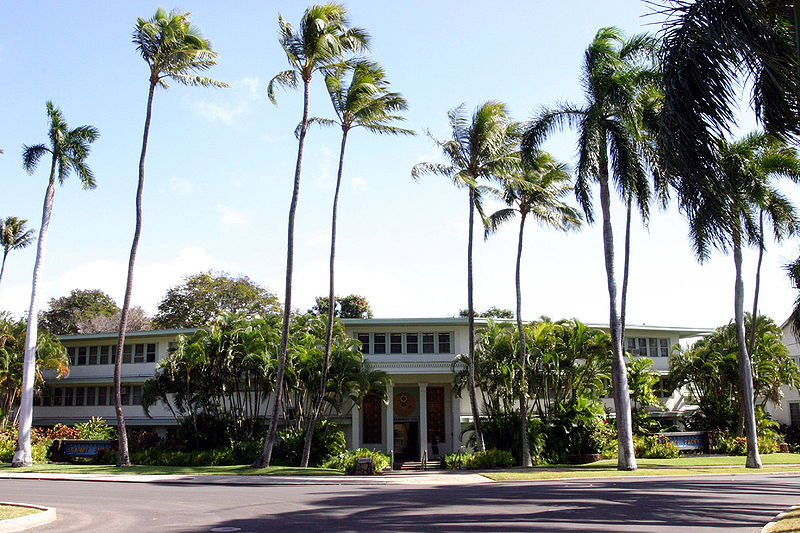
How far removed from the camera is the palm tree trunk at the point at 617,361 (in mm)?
25016

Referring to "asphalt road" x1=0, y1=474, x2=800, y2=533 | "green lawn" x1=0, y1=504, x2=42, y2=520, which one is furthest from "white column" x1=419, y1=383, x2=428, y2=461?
"green lawn" x1=0, y1=504, x2=42, y2=520

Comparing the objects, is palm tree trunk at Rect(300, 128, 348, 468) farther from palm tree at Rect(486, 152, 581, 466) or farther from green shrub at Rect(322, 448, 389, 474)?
palm tree at Rect(486, 152, 581, 466)

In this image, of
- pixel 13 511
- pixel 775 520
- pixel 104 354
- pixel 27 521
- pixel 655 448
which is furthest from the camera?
pixel 104 354

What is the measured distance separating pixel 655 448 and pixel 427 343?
11889mm

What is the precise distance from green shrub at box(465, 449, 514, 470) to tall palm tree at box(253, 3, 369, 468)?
8.14m

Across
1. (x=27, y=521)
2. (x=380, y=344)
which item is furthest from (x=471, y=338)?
(x=27, y=521)

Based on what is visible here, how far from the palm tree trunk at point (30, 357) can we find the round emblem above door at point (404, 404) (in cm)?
1713

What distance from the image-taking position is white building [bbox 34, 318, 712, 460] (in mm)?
33781

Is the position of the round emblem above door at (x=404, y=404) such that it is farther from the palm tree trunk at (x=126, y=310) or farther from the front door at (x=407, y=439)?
the palm tree trunk at (x=126, y=310)

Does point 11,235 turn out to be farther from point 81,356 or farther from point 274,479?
point 274,479

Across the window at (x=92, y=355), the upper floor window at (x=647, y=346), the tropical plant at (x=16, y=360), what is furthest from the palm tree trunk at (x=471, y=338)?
the window at (x=92, y=355)

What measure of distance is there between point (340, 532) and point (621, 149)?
62.8ft

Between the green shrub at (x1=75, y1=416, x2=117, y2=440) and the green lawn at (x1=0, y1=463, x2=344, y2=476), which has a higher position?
the green shrub at (x1=75, y1=416, x2=117, y2=440)

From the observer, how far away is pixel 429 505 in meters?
14.6
